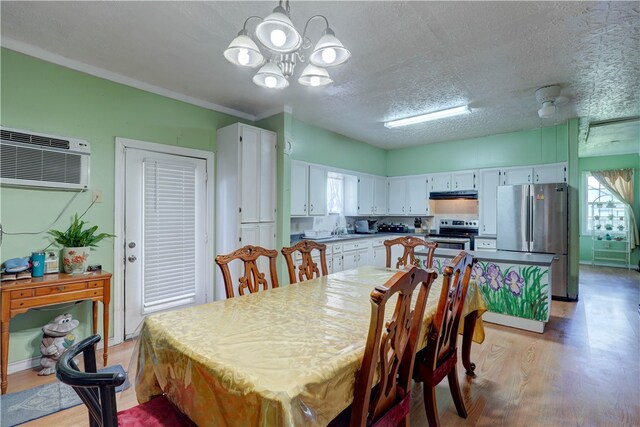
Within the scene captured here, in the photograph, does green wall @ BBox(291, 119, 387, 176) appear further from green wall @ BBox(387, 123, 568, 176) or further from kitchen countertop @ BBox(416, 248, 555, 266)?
kitchen countertop @ BBox(416, 248, 555, 266)

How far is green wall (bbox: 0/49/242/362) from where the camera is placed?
242 centimetres

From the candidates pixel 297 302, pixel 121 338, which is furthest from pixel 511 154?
pixel 121 338

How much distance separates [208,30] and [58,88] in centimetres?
149

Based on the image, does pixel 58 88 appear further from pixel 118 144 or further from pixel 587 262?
pixel 587 262

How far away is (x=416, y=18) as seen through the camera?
6.93ft

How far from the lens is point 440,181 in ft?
18.7

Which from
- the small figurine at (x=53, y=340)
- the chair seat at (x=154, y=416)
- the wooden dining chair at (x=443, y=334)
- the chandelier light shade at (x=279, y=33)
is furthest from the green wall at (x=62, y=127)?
the wooden dining chair at (x=443, y=334)

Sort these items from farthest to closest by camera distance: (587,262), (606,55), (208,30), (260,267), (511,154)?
(587,262) < (511,154) < (260,267) < (606,55) < (208,30)

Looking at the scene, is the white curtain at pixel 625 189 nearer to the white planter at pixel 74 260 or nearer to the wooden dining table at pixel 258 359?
the wooden dining table at pixel 258 359

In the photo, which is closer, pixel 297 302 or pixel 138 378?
pixel 138 378

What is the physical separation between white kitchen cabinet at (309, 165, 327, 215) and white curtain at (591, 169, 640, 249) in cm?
666

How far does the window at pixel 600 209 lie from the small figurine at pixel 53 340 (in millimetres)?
9577

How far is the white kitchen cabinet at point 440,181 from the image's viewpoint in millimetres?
5598

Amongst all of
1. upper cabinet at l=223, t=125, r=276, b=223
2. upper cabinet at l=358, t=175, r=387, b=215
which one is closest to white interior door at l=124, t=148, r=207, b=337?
upper cabinet at l=223, t=125, r=276, b=223
